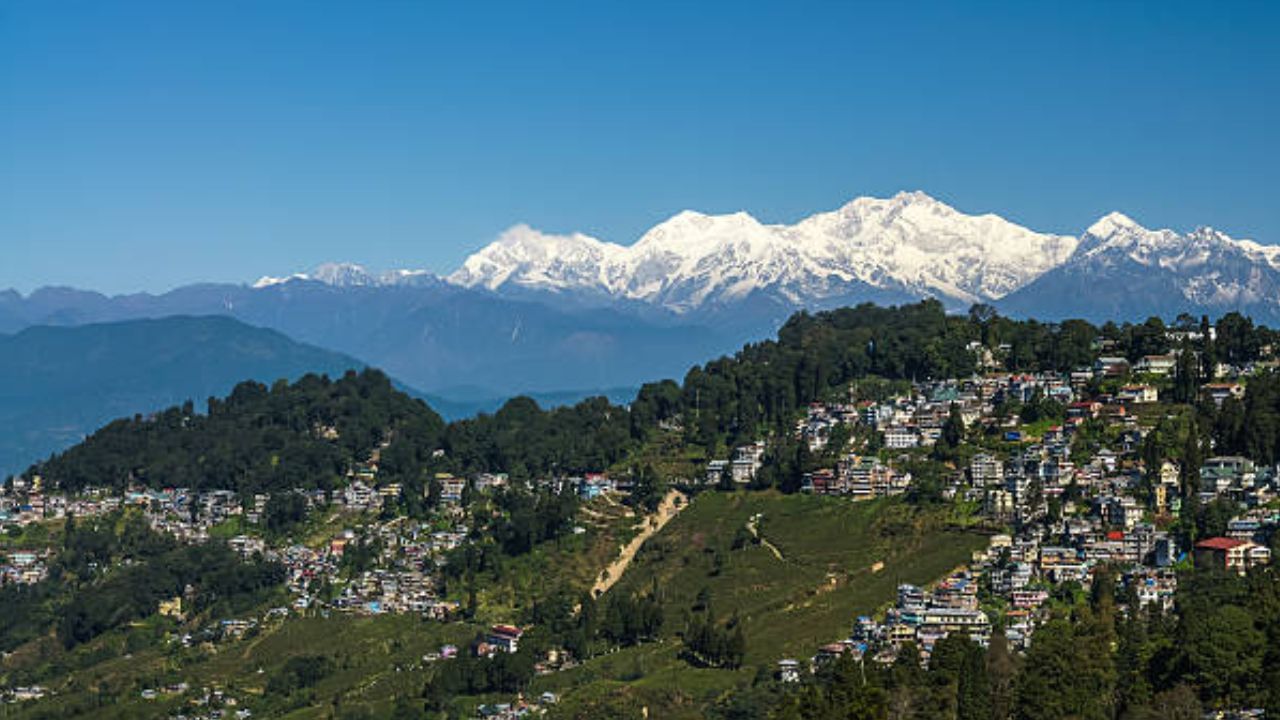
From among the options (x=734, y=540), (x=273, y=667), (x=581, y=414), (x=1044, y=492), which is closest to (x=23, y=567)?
(x=273, y=667)

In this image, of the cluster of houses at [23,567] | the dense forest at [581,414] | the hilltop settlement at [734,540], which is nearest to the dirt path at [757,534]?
the hilltop settlement at [734,540]

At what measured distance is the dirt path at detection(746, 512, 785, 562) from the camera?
311ft

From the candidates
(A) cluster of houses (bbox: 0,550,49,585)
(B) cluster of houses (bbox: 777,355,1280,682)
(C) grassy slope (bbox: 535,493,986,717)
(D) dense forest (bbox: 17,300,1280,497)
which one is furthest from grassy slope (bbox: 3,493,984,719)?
(A) cluster of houses (bbox: 0,550,49,585)

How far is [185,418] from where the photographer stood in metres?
148

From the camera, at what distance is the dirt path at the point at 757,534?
3735 inches

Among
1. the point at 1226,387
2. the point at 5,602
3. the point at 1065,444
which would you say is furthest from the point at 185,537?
the point at 1226,387

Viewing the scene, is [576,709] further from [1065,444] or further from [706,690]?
[1065,444]

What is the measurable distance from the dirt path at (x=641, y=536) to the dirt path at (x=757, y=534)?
7057 mm

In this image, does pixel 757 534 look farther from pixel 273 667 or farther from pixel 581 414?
pixel 581 414

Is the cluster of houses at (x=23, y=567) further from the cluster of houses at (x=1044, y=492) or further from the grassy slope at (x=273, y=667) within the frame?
the cluster of houses at (x=1044, y=492)

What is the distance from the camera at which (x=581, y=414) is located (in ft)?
435

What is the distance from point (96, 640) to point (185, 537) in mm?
16129

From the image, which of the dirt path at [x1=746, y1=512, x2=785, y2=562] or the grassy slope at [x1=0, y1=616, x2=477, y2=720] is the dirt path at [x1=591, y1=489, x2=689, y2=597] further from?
the grassy slope at [x1=0, y1=616, x2=477, y2=720]

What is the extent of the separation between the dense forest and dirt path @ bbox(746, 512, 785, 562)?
5.09m
